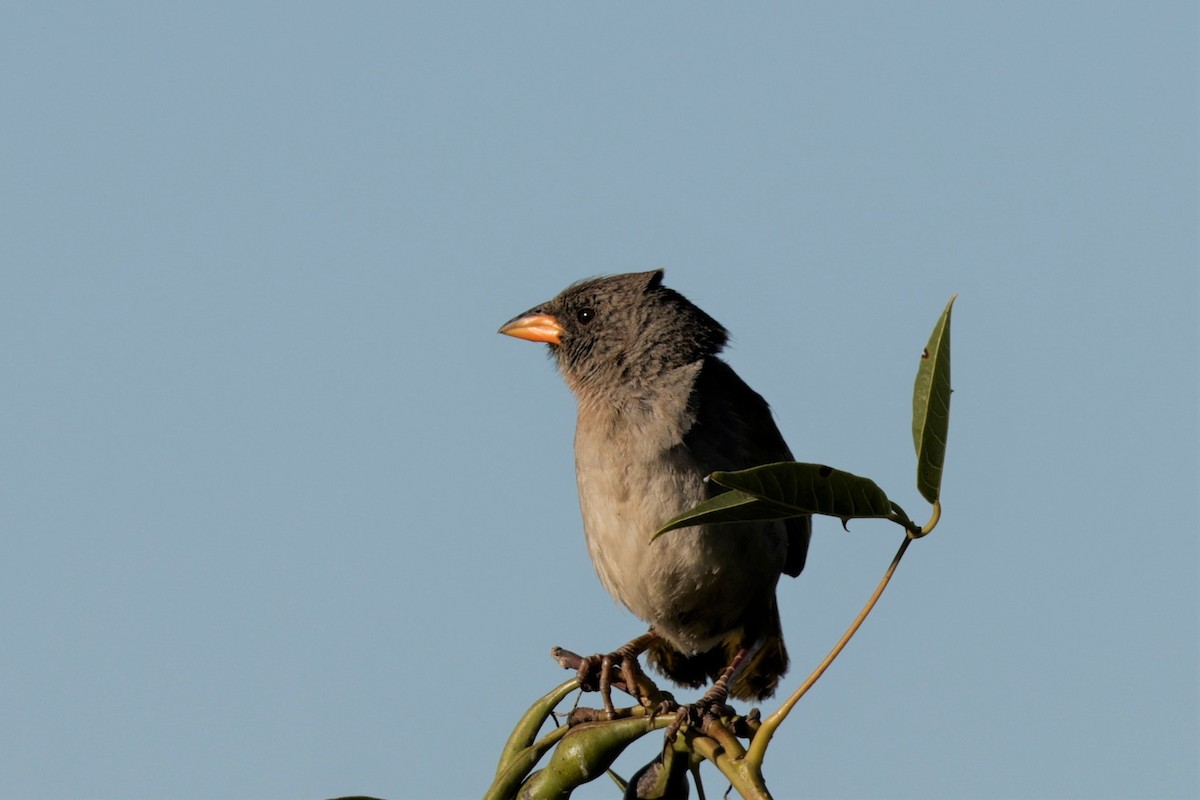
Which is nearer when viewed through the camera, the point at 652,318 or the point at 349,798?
the point at 349,798

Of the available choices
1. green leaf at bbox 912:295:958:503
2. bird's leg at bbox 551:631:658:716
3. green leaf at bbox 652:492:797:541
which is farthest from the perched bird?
green leaf at bbox 912:295:958:503

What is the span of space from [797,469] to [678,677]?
3.63 meters

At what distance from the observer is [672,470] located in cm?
510

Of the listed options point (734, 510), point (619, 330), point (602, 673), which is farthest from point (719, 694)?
point (734, 510)

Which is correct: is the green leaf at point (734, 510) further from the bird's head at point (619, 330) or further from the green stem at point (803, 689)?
the bird's head at point (619, 330)

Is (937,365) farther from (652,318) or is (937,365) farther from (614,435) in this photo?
(652,318)

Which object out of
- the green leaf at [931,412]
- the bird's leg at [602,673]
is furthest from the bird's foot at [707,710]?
the green leaf at [931,412]

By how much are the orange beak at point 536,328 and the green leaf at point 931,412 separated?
152 inches

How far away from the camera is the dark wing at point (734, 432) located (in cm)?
527

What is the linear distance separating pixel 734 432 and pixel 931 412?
303 cm

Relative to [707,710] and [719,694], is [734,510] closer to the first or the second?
[707,710]

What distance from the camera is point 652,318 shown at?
5.93 m

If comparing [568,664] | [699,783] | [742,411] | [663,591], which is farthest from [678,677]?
[699,783]

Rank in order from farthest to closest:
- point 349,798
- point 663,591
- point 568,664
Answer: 1. point 663,591
2. point 568,664
3. point 349,798
